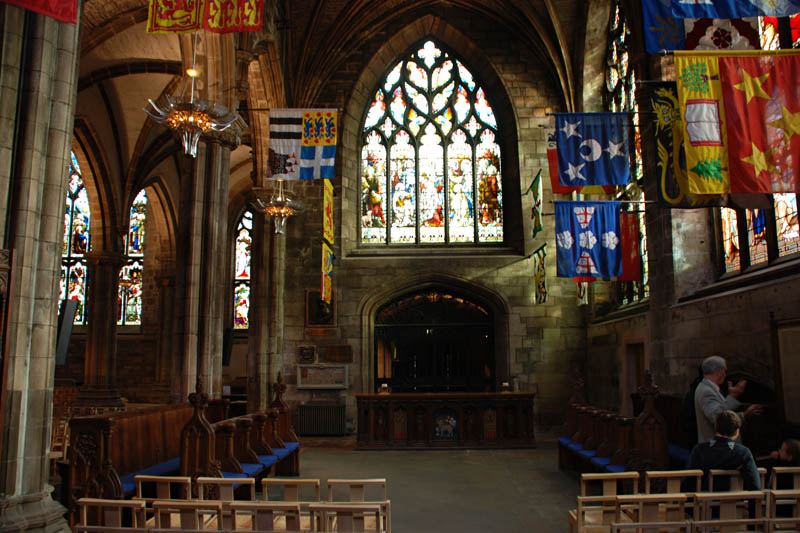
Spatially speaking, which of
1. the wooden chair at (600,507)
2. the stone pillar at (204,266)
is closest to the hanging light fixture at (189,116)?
the stone pillar at (204,266)

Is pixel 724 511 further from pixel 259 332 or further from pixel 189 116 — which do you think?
pixel 259 332

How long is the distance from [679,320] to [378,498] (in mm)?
5288

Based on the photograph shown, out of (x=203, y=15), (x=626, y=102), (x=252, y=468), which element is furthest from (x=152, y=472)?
(x=626, y=102)

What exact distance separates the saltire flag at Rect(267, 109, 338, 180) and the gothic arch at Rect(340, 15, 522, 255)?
581cm

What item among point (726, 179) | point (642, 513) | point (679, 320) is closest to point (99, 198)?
point (679, 320)

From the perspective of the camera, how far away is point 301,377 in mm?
15656

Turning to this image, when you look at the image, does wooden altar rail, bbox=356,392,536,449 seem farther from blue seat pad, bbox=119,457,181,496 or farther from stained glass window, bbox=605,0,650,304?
blue seat pad, bbox=119,457,181,496

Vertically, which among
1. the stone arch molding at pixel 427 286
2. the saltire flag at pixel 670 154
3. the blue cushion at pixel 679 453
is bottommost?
the blue cushion at pixel 679 453

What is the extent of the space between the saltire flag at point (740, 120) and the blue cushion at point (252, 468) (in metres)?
5.66

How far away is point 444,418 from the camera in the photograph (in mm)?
12891

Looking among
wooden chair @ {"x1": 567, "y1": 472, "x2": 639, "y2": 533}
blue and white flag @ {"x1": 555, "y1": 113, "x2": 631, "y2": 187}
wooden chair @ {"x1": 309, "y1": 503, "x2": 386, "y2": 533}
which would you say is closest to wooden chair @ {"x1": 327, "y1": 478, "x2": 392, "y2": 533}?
wooden chair @ {"x1": 309, "y1": 503, "x2": 386, "y2": 533}

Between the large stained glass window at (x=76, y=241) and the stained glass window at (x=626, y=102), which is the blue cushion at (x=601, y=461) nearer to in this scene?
the stained glass window at (x=626, y=102)

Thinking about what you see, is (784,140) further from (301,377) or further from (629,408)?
(301,377)

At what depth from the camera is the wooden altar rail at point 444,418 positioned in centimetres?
1280
